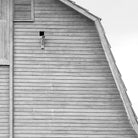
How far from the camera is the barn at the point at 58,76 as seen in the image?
17562 mm

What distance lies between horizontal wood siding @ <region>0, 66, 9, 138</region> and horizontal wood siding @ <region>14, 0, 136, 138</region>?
1.11 ft

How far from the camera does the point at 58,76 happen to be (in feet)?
59.0

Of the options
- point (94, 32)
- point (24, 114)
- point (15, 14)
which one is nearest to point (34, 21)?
point (15, 14)

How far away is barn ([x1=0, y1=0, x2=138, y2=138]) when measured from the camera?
57.6 feet

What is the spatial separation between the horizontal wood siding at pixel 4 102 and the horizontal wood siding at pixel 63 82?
0.34m

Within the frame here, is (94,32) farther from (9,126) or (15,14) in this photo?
(9,126)

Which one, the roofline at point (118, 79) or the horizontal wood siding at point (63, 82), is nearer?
the roofline at point (118, 79)

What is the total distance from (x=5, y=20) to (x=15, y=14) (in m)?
0.48

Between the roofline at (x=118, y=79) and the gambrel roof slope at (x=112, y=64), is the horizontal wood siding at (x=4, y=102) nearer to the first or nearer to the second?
the gambrel roof slope at (x=112, y=64)

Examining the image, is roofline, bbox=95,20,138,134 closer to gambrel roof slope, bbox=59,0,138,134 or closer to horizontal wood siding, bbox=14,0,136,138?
gambrel roof slope, bbox=59,0,138,134

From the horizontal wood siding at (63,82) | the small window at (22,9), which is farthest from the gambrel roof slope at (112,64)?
the small window at (22,9)

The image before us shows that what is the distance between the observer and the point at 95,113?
58.1ft

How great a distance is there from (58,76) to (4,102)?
2244 millimetres

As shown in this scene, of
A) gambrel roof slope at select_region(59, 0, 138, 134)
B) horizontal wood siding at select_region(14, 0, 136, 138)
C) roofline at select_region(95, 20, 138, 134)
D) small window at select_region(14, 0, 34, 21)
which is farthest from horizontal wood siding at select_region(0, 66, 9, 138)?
roofline at select_region(95, 20, 138, 134)
